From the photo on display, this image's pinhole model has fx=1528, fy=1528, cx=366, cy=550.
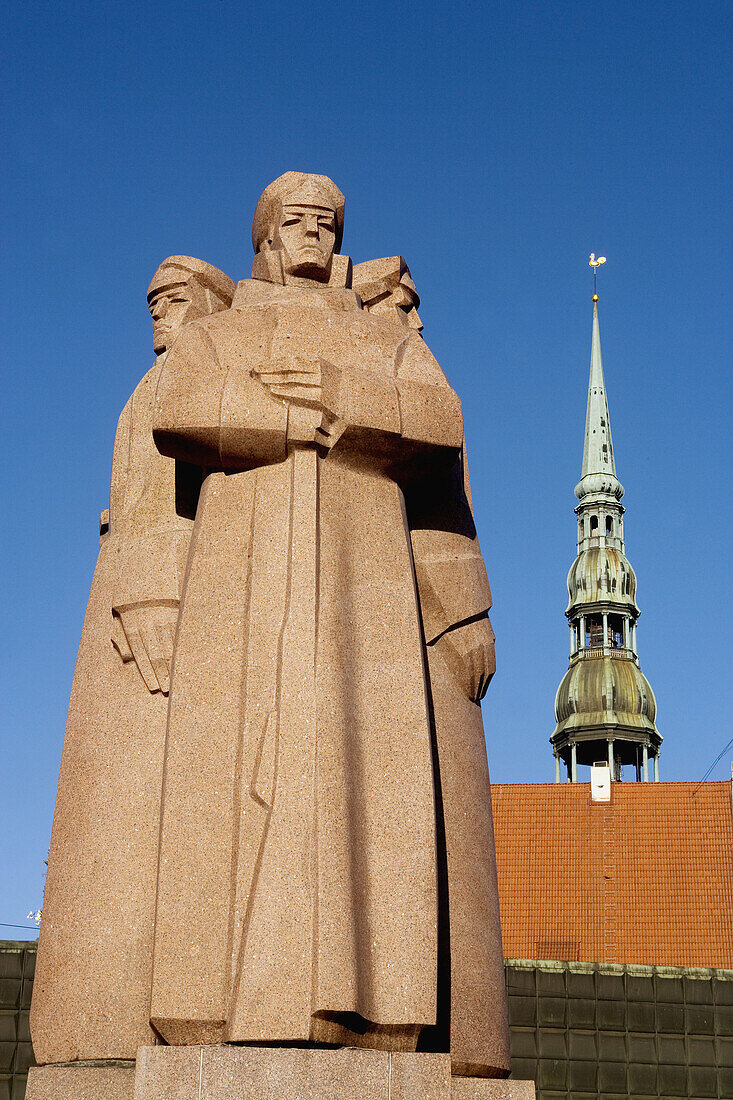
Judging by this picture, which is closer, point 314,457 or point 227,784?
point 227,784

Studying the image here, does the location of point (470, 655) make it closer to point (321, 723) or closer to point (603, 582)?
point (321, 723)

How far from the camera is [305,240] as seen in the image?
26.2 feet

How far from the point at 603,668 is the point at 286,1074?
2747 inches

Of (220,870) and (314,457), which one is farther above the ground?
(314,457)

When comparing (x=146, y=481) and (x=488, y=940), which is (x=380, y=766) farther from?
(x=146, y=481)

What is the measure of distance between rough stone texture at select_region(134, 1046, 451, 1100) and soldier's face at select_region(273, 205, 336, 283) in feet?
13.1

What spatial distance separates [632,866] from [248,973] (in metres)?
29.7

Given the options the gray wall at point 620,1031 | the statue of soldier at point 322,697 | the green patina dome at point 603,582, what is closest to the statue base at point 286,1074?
the statue of soldier at point 322,697

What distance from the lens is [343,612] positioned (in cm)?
695

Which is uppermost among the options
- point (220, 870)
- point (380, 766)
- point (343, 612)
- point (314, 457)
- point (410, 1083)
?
point (314, 457)

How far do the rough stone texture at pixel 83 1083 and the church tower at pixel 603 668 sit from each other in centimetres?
6661

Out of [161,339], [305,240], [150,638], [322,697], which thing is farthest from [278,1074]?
[161,339]

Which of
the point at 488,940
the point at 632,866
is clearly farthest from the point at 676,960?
the point at 488,940

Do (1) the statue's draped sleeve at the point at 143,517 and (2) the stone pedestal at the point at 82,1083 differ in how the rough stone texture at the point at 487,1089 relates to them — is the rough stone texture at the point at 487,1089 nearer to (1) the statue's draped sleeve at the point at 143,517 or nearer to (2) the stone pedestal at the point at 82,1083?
(2) the stone pedestal at the point at 82,1083
